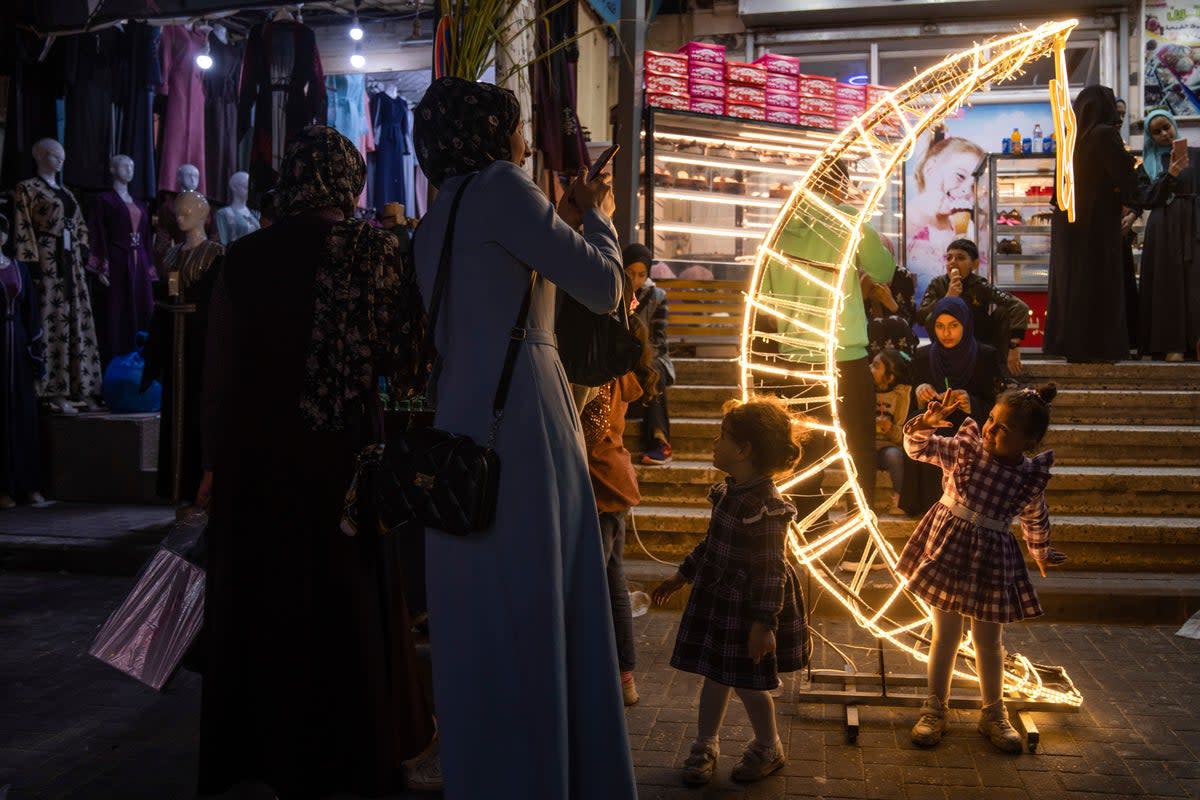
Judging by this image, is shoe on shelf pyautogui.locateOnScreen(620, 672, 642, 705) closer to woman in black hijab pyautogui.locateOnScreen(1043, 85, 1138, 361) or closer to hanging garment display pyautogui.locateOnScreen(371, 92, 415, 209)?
woman in black hijab pyautogui.locateOnScreen(1043, 85, 1138, 361)

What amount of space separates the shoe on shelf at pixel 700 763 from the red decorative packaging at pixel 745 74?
9.58m

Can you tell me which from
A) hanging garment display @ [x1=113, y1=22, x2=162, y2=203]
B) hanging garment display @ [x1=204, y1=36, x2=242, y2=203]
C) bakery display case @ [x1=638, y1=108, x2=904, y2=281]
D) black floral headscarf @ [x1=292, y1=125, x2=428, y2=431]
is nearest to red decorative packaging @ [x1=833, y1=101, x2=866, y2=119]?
bakery display case @ [x1=638, y1=108, x2=904, y2=281]

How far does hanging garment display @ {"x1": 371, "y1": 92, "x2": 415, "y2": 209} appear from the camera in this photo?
1166cm

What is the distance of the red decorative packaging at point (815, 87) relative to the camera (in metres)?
12.1

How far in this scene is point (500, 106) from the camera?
256cm

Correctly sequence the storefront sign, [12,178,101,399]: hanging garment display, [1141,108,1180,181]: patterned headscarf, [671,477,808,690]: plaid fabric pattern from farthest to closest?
the storefront sign
[1141,108,1180,181]: patterned headscarf
[12,178,101,399]: hanging garment display
[671,477,808,690]: plaid fabric pattern

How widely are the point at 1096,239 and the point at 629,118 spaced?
15.0 ft

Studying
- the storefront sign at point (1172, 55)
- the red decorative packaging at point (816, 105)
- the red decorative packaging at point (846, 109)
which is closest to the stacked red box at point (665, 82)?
the red decorative packaging at point (816, 105)

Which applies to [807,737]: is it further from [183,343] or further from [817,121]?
[817,121]

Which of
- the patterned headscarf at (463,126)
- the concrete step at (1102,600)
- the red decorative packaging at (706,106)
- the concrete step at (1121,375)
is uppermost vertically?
the red decorative packaging at (706,106)

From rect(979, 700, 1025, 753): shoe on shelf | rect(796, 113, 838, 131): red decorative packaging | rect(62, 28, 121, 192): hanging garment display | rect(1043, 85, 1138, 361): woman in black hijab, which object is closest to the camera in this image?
rect(979, 700, 1025, 753): shoe on shelf

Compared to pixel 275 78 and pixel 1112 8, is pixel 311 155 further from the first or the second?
pixel 1112 8

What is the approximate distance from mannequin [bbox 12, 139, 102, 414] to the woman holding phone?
32.2 ft

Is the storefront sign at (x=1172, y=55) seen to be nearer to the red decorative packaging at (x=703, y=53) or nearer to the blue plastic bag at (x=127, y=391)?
the red decorative packaging at (x=703, y=53)
